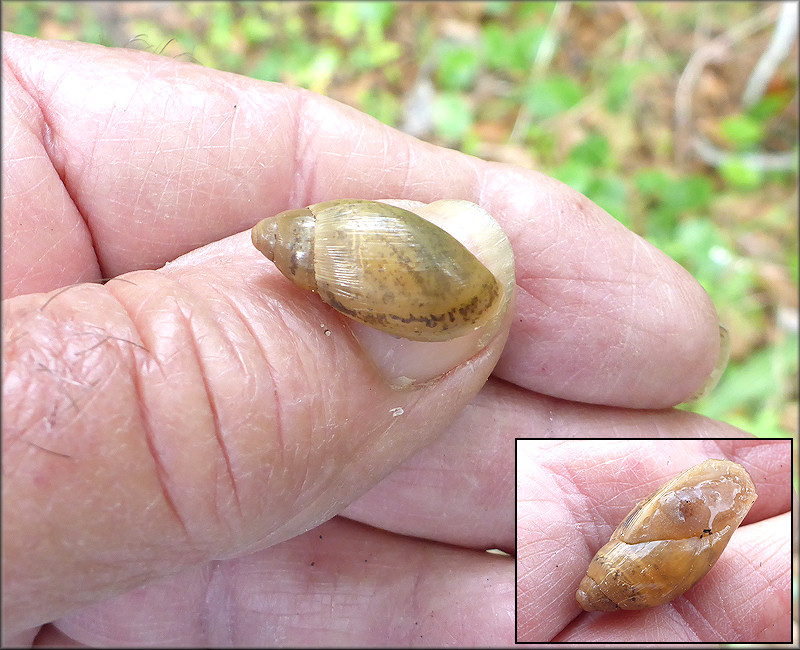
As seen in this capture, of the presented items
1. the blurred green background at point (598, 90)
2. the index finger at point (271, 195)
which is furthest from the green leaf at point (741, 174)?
the index finger at point (271, 195)

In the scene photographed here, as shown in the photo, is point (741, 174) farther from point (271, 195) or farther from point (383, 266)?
point (383, 266)

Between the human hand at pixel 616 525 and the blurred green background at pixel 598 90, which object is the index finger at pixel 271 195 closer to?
the human hand at pixel 616 525

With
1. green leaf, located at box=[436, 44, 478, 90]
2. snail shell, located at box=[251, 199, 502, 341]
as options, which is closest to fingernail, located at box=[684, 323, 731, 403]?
snail shell, located at box=[251, 199, 502, 341]

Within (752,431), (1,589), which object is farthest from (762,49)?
(1,589)

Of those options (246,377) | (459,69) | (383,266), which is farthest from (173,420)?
(459,69)

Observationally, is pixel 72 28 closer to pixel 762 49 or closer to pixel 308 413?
pixel 308 413

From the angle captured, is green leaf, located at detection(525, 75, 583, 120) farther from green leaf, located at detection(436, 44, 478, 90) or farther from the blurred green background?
green leaf, located at detection(436, 44, 478, 90)
